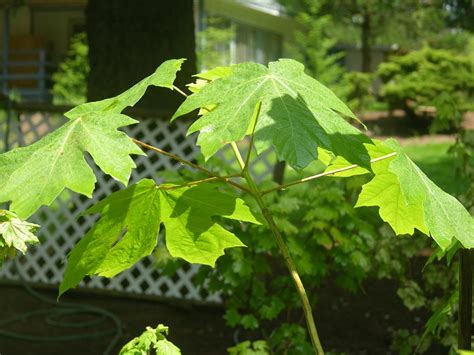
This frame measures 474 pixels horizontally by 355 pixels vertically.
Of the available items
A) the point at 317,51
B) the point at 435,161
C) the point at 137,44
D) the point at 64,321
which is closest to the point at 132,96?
the point at 64,321

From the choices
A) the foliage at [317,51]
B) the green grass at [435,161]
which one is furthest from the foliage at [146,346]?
the foliage at [317,51]

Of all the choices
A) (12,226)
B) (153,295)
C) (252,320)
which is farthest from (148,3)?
(12,226)

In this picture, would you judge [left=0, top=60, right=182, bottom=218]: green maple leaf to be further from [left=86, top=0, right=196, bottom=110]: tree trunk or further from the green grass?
the green grass

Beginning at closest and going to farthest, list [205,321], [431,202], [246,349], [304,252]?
[431,202], [246,349], [304,252], [205,321]

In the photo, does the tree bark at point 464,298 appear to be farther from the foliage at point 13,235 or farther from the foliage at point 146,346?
the foliage at point 13,235

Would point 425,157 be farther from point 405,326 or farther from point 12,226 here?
point 12,226

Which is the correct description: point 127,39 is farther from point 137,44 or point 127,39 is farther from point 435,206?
point 435,206
